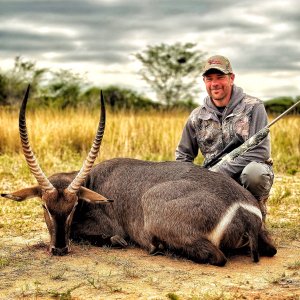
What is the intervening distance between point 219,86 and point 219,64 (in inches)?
9.1

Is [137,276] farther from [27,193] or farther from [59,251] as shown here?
[27,193]

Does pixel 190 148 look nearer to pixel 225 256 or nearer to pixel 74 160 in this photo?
pixel 225 256

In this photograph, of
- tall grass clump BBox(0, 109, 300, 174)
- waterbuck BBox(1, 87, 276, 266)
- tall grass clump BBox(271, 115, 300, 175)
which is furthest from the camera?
tall grass clump BBox(0, 109, 300, 174)

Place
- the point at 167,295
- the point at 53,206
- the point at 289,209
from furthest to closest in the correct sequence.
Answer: the point at 289,209
the point at 53,206
the point at 167,295

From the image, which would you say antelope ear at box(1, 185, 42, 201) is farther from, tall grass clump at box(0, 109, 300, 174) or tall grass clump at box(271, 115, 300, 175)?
tall grass clump at box(271, 115, 300, 175)

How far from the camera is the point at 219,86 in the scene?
A: 670cm

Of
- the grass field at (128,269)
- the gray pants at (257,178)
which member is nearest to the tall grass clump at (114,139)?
the grass field at (128,269)

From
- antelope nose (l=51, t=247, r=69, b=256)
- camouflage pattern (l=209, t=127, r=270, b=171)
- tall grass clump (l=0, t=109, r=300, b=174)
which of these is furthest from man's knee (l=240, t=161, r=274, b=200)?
tall grass clump (l=0, t=109, r=300, b=174)

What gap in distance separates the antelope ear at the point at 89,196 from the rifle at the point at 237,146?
1265 mm

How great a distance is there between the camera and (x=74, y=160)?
12281 mm

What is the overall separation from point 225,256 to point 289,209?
291 centimetres

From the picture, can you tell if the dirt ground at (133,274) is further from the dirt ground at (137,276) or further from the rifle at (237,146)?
the rifle at (237,146)

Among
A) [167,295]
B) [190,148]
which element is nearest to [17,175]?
[190,148]

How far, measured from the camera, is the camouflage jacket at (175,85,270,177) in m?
6.54
